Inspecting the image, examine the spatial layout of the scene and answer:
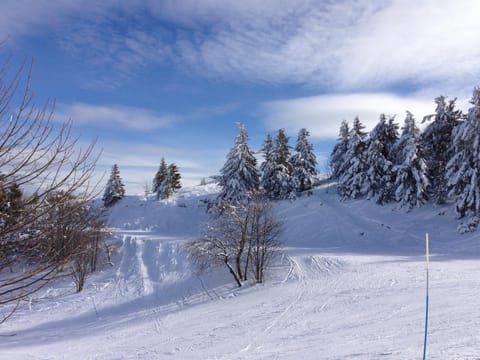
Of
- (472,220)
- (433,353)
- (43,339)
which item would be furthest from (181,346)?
(472,220)

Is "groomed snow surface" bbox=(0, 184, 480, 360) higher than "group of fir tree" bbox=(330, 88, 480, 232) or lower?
lower

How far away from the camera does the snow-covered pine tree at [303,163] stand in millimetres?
36125

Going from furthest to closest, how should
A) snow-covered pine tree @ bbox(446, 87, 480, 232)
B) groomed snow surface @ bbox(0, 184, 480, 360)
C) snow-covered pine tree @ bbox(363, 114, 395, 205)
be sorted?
snow-covered pine tree @ bbox(363, 114, 395, 205) < snow-covered pine tree @ bbox(446, 87, 480, 232) < groomed snow surface @ bbox(0, 184, 480, 360)

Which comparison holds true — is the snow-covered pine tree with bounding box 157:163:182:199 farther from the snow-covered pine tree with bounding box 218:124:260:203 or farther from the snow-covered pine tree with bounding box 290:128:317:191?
the snow-covered pine tree with bounding box 290:128:317:191

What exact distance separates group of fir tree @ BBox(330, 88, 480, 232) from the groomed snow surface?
156 cm

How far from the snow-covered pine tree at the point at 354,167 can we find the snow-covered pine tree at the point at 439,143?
19.9 feet

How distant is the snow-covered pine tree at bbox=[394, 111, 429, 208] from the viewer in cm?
2644

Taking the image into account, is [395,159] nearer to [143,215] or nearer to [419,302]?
[419,302]

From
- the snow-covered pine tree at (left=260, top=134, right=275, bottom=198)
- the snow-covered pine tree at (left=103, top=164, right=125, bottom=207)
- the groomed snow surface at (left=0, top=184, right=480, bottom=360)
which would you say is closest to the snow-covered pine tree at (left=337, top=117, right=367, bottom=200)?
the groomed snow surface at (left=0, top=184, right=480, bottom=360)

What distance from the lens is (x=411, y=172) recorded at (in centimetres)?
2700

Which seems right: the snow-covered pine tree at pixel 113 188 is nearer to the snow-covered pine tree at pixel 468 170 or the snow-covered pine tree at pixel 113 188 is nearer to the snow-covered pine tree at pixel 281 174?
the snow-covered pine tree at pixel 281 174

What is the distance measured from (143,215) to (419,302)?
33.2 meters

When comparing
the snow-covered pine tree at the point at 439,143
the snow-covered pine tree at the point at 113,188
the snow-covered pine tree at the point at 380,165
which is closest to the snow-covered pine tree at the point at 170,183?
the snow-covered pine tree at the point at 113,188

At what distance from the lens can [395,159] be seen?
31.5 meters
